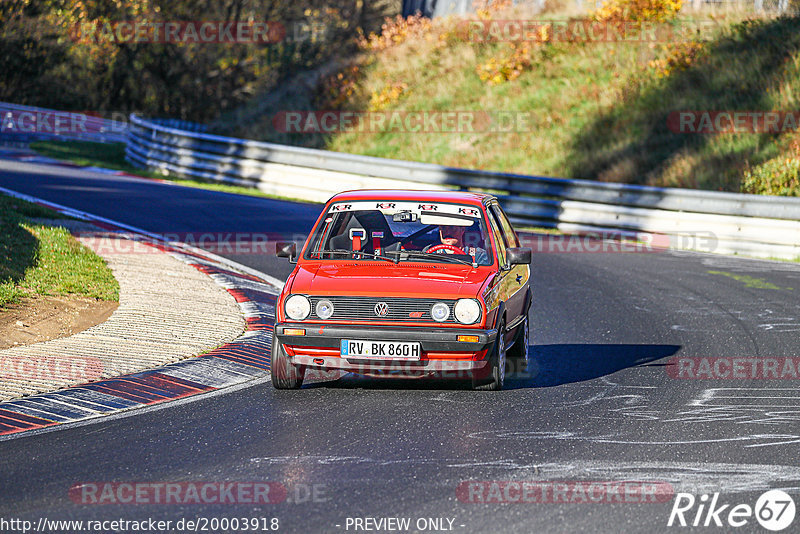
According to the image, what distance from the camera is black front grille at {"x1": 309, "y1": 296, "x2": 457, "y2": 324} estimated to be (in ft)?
26.5

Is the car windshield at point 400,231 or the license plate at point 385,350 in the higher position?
the car windshield at point 400,231

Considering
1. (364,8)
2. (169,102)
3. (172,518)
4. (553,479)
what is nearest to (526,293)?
(553,479)

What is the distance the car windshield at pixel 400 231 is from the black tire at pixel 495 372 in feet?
3.08

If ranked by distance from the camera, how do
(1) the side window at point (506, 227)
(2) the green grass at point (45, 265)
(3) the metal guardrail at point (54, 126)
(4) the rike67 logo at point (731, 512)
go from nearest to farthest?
(4) the rike67 logo at point (731, 512) → (1) the side window at point (506, 227) → (2) the green grass at point (45, 265) → (3) the metal guardrail at point (54, 126)

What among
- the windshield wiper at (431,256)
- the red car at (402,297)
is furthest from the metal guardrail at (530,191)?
the windshield wiper at (431,256)

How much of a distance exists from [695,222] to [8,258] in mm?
11851

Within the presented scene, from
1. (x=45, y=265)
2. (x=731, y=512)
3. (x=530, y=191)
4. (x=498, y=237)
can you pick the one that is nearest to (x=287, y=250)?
(x=498, y=237)

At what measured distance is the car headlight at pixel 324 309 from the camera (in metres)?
8.17

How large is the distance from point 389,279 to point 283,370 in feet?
3.55

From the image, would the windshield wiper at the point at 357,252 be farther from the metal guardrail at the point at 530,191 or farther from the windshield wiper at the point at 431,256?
the metal guardrail at the point at 530,191

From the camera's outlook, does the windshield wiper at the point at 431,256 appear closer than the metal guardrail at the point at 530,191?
Yes

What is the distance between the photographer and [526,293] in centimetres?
988

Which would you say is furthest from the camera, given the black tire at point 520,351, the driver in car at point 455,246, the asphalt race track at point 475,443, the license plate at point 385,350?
the black tire at point 520,351

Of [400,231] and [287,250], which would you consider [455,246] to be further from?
[287,250]
